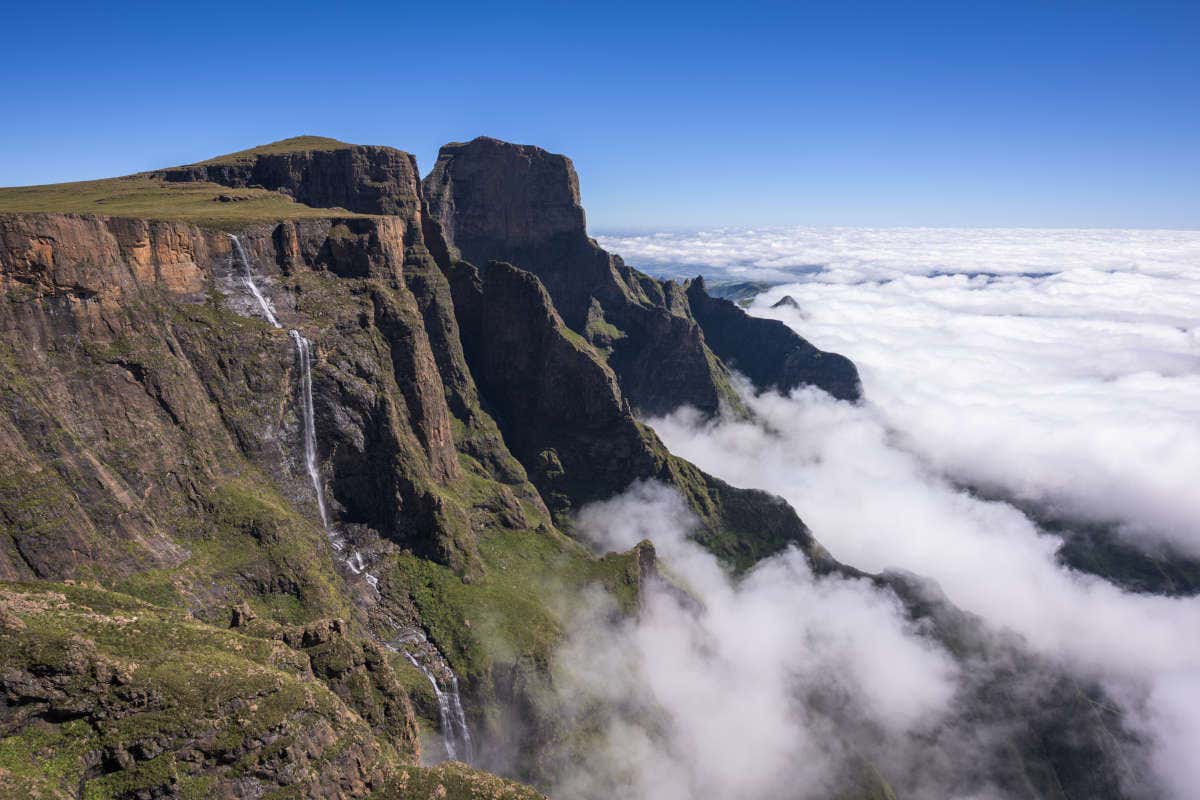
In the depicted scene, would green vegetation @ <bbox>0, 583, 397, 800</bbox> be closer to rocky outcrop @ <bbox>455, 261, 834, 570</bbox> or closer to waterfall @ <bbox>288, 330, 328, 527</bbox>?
waterfall @ <bbox>288, 330, 328, 527</bbox>

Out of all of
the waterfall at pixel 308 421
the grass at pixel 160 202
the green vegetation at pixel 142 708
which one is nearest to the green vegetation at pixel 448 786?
the green vegetation at pixel 142 708

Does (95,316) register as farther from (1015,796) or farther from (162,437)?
(1015,796)

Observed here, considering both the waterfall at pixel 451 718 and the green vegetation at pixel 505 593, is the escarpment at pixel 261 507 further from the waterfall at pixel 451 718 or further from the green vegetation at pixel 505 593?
the waterfall at pixel 451 718

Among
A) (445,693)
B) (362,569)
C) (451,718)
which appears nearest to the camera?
(451,718)

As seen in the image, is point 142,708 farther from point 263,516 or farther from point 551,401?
point 551,401

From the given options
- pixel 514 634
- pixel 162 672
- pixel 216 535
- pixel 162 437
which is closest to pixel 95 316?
pixel 162 437

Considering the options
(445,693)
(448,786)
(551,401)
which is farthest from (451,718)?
(551,401)

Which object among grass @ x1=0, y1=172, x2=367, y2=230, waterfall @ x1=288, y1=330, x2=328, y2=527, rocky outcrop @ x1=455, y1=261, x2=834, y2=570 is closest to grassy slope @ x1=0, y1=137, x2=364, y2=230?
grass @ x1=0, y1=172, x2=367, y2=230
